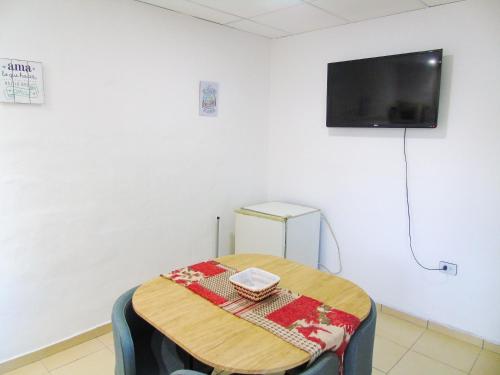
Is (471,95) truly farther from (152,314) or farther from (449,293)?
(152,314)

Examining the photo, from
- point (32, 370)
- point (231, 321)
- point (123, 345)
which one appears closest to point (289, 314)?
point (231, 321)

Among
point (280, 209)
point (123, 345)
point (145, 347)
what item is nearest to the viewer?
point (123, 345)

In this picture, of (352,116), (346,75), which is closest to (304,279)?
(352,116)

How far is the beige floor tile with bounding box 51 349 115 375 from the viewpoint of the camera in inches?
91.7

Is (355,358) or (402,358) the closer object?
(355,358)

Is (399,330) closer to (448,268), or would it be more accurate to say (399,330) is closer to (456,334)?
(456,334)

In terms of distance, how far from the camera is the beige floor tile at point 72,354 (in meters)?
2.41

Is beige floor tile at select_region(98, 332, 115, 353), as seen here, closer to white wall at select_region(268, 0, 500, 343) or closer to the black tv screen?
white wall at select_region(268, 0, 500, 343)

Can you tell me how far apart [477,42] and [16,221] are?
10.7 ft

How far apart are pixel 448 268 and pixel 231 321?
2044 mm

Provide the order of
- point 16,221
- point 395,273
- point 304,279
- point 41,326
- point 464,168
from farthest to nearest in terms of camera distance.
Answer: point 395,273 → point 464,168 → point 41,326 → point 16,221 → point 304,279

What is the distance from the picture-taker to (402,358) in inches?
99.4

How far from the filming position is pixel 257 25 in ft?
10.5

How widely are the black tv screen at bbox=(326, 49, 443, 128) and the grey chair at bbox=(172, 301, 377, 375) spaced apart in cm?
172
